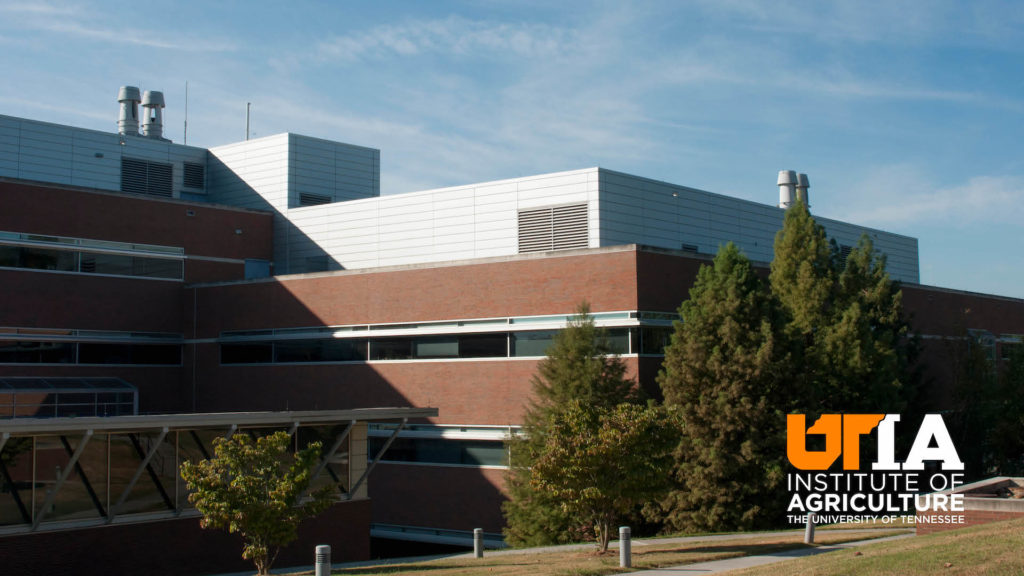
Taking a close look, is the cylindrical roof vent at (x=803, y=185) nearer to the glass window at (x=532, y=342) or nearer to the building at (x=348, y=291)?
the building at (x=348, y=291)

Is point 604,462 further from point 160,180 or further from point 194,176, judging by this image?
point 194,176

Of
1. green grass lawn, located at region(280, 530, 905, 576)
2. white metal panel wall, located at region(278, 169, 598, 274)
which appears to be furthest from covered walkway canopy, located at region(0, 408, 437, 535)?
white metal panel wall, located at region(278, 169, 598, 274)

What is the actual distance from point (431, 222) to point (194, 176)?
56.1ft

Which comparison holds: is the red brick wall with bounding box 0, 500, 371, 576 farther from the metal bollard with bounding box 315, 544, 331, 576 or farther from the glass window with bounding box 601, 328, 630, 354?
the glass window with bounding box 601, 328, 630, 354

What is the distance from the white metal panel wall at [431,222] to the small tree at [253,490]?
19.6 m

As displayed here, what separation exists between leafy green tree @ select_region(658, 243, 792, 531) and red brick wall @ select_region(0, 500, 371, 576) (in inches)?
363

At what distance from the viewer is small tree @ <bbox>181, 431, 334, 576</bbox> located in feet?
64.3

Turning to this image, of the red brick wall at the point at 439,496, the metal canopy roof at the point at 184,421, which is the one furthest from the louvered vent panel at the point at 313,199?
the metal canopy roof at the point at 184,421

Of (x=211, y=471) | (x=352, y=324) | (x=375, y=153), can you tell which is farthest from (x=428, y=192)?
(x=211, y=471)

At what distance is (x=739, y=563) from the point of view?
18.7 meters

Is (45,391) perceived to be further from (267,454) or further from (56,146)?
(267,454)

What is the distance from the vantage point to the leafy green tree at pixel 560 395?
27641mm

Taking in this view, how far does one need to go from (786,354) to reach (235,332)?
23.2 m

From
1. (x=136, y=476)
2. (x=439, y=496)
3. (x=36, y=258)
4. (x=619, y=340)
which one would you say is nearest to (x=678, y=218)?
(x=619, y=340)
